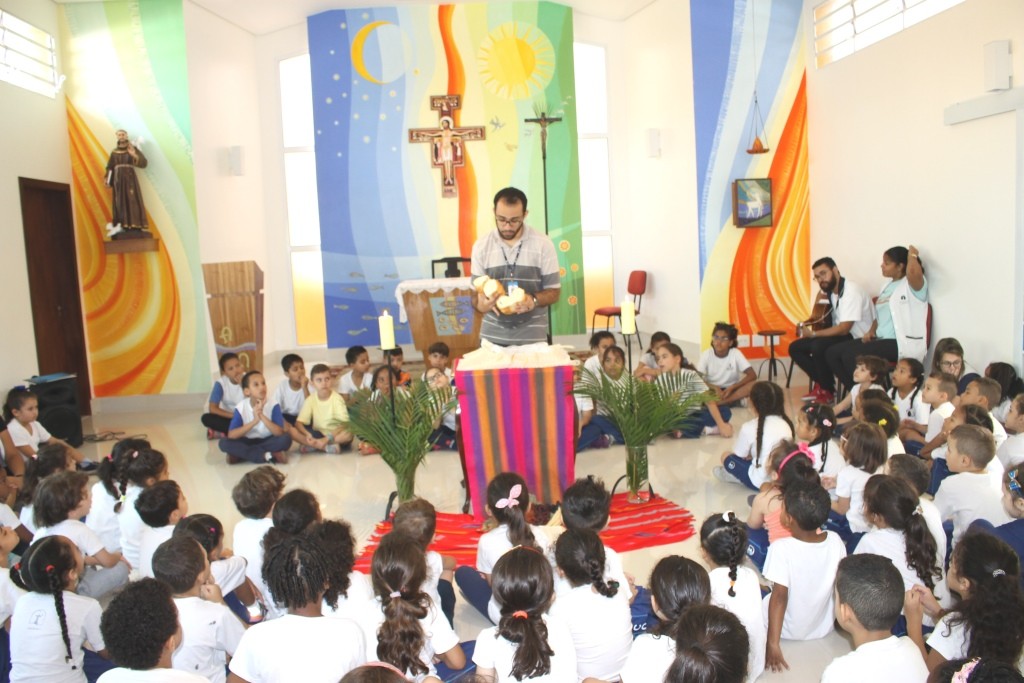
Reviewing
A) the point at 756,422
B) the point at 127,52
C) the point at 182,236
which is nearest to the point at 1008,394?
the point at 756,422

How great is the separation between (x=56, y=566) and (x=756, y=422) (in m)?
3.62

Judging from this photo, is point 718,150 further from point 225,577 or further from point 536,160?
point 225,577

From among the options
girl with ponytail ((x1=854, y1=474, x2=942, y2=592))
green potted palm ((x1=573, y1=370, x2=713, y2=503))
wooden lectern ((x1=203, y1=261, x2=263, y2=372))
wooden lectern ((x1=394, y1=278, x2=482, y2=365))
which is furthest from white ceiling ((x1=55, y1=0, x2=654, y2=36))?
girl with ponytail ((x1=854, y1=474, x2=942, y2=592))

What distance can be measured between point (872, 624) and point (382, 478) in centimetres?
401

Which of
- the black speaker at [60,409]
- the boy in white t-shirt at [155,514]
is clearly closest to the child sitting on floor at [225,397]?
the black speaker at [60,409]

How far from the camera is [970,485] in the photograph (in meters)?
3.80

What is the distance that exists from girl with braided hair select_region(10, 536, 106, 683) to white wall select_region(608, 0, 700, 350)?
7314 mm

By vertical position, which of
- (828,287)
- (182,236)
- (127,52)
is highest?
(127,52)

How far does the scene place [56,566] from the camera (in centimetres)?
287

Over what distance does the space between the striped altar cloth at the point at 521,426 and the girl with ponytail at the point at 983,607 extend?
2203mm

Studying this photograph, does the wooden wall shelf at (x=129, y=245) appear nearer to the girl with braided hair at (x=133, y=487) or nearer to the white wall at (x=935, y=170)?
the girl with braided hair at (x=133, y=487)

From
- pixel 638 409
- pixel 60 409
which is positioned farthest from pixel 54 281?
pixel 638 409

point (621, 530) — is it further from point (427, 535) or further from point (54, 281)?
point (54, 281)

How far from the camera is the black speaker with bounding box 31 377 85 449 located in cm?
702
